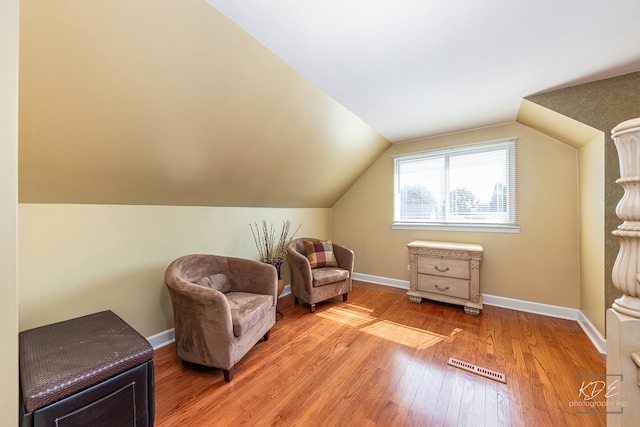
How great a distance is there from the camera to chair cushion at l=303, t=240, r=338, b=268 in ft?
10.7

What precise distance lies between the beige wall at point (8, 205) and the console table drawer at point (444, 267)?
3.32 m

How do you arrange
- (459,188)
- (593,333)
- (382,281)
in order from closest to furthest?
(593,333)
(459,188)
(382,281)

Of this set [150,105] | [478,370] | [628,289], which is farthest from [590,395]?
[150,105]

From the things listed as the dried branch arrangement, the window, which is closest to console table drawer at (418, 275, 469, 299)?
the window

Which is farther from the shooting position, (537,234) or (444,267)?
(444,267)

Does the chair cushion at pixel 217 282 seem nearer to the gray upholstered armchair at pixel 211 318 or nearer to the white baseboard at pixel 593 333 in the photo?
Result: the gray upholstered armchair at pixel 211 318

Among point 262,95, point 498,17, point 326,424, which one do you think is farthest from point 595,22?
point 326,424

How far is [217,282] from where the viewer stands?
231 centimetres

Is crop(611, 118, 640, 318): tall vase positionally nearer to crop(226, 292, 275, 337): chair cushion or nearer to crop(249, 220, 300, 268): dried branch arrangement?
crop(226, 292, 275, 337): chair cushion

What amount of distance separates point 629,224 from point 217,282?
2618mm

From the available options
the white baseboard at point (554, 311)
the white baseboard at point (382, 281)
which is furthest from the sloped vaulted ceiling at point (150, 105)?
the white baseboard at point (554, 311)

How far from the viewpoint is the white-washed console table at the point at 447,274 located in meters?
2.82

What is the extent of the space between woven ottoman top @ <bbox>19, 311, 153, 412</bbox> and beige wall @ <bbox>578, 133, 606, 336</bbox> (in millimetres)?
3445

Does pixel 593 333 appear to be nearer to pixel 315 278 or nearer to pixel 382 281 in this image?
pixel 382 281
